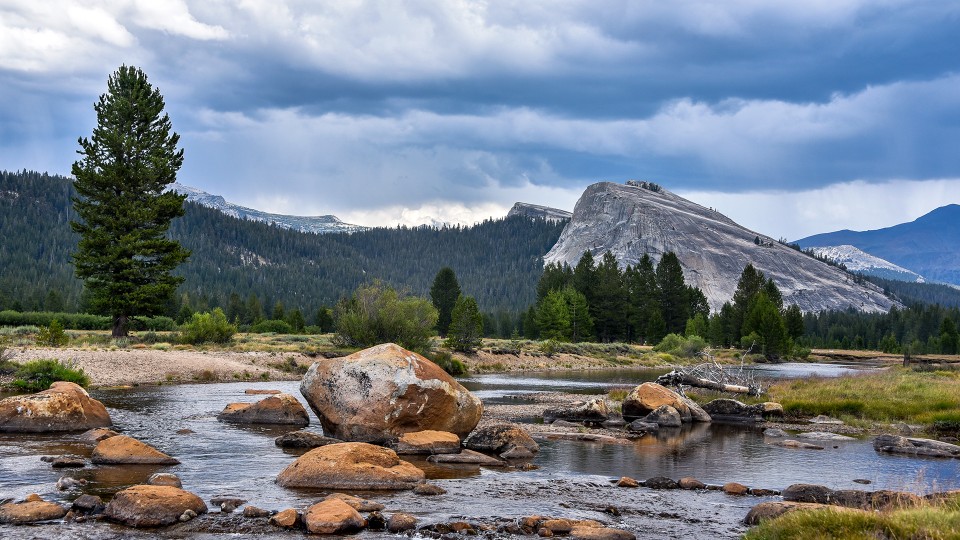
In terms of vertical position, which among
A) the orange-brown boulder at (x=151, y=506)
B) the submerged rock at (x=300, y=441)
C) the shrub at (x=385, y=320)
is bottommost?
the submerged rock at (x=300, y=441)

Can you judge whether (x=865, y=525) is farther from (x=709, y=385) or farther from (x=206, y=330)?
(x=206, y=330)

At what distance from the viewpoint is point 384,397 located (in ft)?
86.6

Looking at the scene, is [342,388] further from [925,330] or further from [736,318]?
[925,330]

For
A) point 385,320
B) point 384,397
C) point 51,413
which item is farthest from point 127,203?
point 384,397

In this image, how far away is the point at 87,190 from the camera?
190 ft

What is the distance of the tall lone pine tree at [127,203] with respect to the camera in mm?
58125

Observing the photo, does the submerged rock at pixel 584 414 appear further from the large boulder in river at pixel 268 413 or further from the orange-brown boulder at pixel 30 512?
the orange-brown boulder at pixel 30 512

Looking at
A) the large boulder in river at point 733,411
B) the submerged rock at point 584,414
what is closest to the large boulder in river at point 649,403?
the submerged rock at point 584,414

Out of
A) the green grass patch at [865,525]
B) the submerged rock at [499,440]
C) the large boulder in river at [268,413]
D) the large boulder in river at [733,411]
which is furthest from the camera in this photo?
the large boulder in river at [733,411]

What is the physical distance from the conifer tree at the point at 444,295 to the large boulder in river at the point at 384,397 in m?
101

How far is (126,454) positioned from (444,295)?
110390 millimetres

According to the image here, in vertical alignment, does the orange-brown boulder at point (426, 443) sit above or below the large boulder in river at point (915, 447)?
below

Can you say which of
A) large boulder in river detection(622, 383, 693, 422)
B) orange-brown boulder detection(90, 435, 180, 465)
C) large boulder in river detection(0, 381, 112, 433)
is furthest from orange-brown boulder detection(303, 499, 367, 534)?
large boulder in river detection(622, 383, 693, 422)

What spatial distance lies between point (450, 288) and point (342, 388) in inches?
4149
